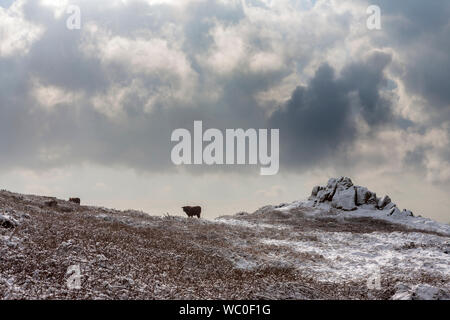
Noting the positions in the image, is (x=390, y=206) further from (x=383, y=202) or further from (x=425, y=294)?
(x=425, y=294)

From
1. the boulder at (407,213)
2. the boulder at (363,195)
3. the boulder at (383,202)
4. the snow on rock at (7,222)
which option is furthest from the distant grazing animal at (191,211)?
the snow on rock at (7,222)

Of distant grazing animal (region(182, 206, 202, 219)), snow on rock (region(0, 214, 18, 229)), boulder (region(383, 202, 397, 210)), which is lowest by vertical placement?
snow on rock (region(0, 214, 18, 229))

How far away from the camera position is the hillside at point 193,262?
15289 millimetres

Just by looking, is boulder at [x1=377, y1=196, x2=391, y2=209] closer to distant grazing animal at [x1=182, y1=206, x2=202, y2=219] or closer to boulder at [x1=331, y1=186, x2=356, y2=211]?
boulder at [x1=331, y1=186, x2=356, y2=211]

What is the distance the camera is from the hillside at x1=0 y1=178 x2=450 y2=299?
1529 cm

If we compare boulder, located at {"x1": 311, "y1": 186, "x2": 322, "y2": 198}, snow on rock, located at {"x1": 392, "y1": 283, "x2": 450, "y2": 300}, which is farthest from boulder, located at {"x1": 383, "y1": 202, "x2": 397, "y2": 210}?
snow on rock, located at {"x1": 392, "y1": 283, "x2": 450, "y2": 300}

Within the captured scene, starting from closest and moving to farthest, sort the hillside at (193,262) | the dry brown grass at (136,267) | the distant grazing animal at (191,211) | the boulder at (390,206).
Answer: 1. the dry brown grass at (136,267)
2. the hillside at (193,262)
3. the distant grazing animal at (191,211)
4. the boulder at (390,206)

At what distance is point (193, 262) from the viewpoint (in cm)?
2022

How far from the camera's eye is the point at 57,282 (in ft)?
48.4

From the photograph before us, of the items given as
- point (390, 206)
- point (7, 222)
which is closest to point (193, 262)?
point (7, 222)

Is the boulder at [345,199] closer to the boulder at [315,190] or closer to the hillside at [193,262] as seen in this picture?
the boulder at [315,190]
